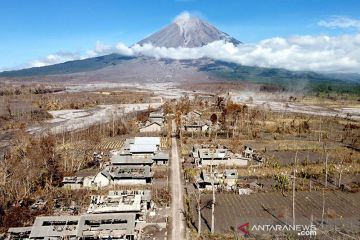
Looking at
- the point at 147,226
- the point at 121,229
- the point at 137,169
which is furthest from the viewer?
the point at 137,169

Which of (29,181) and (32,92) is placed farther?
(32,92)

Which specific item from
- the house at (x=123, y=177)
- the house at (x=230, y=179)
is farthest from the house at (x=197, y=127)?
the house at (x=230, y=179)

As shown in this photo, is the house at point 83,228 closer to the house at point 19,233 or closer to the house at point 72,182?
the house at point 19,233

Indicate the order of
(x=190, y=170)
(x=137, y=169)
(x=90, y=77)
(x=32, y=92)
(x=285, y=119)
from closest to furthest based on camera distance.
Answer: (x=137, y=169), (x=190, y=170), (x=285, y=119), (x=32, y=92), (x=90, y=77)

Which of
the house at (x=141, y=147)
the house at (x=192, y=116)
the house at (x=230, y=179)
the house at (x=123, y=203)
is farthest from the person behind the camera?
the house at (x=192, y=116)

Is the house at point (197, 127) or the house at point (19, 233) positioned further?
the house at point (197, 127)

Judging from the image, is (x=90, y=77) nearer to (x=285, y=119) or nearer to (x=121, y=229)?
(x=285, y=119)

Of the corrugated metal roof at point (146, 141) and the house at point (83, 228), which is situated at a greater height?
the corrugated metal roof at point (146, 141)

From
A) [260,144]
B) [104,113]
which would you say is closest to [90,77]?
[104,113]

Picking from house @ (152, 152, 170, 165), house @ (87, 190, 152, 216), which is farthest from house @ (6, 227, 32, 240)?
house @ (152, 152, 170, 165)
